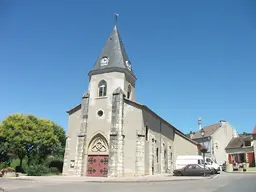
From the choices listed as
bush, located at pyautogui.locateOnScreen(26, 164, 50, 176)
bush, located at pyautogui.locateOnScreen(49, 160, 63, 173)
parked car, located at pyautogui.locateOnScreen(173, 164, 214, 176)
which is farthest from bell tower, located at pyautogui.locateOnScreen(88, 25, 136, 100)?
bush, located at pyautogui.locateOnScreen(49, 160, 63, 173)

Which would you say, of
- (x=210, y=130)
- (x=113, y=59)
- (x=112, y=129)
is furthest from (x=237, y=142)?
(x=112, y=129)

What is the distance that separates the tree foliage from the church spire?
39.6 feet

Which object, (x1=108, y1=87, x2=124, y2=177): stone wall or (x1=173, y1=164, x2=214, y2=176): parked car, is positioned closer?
(x1=108, y1=87, x2=124, y2=177): stone wall

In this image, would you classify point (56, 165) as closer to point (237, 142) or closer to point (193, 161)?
point (193, 161)

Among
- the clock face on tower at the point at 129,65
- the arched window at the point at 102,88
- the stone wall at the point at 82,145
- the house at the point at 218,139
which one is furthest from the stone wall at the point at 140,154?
the house at the point at 218,139

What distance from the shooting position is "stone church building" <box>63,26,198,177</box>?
79.5ft

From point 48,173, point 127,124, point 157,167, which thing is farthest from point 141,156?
point 48,173

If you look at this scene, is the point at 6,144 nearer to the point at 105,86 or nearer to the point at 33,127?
the point at 33,127

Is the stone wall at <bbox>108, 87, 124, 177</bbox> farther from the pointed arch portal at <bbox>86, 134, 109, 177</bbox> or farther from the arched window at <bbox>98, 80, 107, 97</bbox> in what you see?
the arched window at <bbox>98, 80, 107, 97</bbox>

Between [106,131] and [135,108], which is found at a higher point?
[135,108]

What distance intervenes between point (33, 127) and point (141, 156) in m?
17.3

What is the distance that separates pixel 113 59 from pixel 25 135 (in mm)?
15817

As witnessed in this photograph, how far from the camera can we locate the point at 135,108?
85.4ft

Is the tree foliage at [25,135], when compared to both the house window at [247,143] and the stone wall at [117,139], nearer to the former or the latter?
the stone wall at [117,139]
